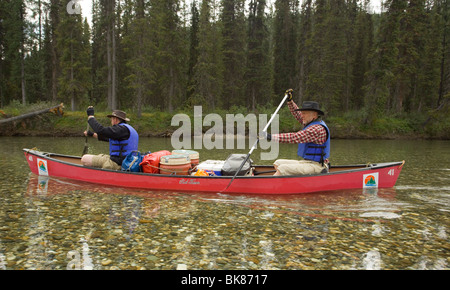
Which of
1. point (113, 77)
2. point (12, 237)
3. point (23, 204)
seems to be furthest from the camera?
point (113, 77)

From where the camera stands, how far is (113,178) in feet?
29.5

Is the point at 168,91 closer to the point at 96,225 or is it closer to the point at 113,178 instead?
the point at 113,178

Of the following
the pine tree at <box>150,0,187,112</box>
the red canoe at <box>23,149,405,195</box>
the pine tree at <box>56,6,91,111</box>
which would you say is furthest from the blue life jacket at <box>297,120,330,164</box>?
the pine tree at <box>56,6,91,111</box>

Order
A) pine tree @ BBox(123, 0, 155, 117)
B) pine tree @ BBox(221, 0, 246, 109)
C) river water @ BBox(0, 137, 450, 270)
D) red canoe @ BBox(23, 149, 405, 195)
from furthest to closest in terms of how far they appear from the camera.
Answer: pine tree @ BBox(221, 0, 246, 109) → pine tree @ BBox(123, 0, 155, 117) → red canoe @ BBox(23, 149, 405, 195) → river water @ BBox(0, 137, 450, 270)

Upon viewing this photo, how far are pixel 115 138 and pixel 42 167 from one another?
370 centimetres

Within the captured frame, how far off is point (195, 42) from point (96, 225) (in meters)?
34.2

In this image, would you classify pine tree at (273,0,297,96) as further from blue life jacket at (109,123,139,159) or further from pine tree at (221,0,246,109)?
blue life jacket at (109,123,139,159)

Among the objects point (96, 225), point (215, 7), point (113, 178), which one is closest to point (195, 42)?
point (215, 7)

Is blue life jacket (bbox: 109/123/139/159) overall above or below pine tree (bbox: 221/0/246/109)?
below

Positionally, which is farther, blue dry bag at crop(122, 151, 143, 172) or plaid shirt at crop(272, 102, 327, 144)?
blue dry bag at crop(122, 151, 143, 172)

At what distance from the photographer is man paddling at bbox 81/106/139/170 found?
8.37 meters

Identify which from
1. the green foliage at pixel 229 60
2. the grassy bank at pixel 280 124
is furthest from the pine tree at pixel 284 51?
the grassy bank at pixel 280 124

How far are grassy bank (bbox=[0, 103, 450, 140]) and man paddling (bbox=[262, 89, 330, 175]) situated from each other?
896 inches

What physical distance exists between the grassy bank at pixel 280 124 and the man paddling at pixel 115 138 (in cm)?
2058
